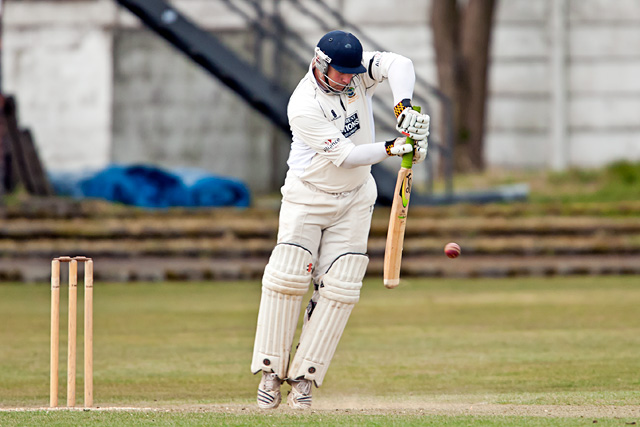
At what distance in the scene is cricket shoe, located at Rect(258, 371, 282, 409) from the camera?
528cm

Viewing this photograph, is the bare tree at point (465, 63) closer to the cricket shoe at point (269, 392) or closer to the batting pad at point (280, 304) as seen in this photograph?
the batting pad at point (280, 304)

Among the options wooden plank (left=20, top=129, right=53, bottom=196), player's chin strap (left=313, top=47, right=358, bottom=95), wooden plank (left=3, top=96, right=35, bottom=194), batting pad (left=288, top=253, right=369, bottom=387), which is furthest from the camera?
wooden plank (left=20, top=129, right=53, bottom=196)

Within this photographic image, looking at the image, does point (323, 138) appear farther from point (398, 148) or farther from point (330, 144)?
point (398, 148)

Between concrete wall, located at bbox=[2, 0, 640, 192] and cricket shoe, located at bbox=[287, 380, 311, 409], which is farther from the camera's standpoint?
concrete wall, located at bbox=[2, 0, 640, 192]

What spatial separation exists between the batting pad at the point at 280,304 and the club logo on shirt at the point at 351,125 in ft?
1.91

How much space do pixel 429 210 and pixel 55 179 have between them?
196 inches

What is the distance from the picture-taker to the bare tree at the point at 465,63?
16.2 meters

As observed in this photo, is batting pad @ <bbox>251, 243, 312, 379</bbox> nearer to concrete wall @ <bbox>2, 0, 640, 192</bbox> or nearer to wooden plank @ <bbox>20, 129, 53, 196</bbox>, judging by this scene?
wooden plank @ <bbox>20, 129, 53, 196</bbox>

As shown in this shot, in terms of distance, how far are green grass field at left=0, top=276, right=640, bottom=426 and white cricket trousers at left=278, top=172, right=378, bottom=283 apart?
0.74 meters

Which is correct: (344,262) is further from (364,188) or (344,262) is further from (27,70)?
(27,70)

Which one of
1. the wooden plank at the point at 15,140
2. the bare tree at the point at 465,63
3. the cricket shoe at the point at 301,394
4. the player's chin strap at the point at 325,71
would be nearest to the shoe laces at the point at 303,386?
the cricket shoe at the point at 301,394

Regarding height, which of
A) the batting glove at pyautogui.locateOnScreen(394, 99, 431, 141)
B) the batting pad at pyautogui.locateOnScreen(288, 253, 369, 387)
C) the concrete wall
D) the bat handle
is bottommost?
the batting pad at pyautogui.locateOnScreen(288, 253, 369, 387)

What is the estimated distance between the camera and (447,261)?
12.5 metres

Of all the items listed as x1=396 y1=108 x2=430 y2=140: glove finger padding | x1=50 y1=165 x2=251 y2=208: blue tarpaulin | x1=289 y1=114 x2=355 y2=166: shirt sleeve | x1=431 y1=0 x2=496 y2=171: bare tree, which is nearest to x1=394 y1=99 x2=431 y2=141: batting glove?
x1=396 y1=108 x2=430 y2=140: glove finger padding
